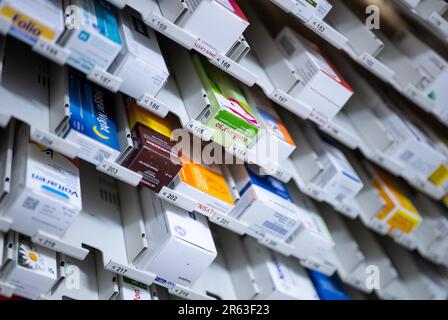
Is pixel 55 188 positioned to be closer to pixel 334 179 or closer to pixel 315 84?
pixel 315 84

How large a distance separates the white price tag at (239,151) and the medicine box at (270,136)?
0.20ft

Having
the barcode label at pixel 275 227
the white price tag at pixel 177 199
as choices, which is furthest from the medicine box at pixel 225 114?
the barcode label at pixel 275 227

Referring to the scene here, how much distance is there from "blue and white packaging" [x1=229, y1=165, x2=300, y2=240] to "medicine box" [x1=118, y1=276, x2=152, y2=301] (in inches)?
18.4

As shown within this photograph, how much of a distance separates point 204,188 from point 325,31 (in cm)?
84

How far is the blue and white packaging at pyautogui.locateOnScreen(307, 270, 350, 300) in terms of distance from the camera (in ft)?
8.79

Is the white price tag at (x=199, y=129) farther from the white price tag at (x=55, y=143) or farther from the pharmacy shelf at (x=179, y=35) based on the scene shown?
the white price tag at (x=55, y=143)

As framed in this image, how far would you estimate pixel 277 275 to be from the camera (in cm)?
246

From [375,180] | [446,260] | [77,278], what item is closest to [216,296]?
[77,278]

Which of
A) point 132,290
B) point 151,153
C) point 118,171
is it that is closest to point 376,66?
point 151,153

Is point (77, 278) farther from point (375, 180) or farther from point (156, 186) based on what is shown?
point (375, 180)

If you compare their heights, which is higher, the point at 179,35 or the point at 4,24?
the point at 179,35

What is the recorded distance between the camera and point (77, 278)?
2047mm

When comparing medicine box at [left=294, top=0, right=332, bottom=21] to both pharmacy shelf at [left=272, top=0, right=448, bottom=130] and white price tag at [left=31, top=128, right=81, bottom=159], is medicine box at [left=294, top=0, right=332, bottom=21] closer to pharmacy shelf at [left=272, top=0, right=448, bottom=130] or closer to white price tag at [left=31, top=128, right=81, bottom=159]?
pharmacy shelf at [left=272, top=0, right=448, bottom=130]
